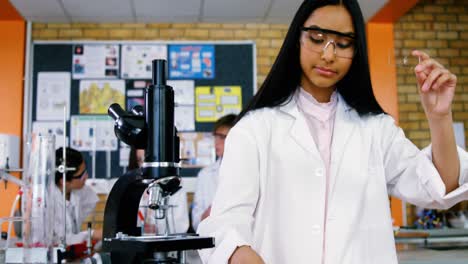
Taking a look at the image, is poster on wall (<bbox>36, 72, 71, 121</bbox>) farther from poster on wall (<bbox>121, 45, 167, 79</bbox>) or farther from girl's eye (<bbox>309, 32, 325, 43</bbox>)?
girl's eye (<bbox>309, 32, 325, 43</bbox>)

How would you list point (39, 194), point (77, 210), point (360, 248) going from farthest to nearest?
point (77, 210) → point (39, 194) → point (360, 248)

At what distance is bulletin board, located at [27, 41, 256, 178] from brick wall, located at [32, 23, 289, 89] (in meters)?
0.06

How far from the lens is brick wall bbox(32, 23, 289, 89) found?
5117 mm

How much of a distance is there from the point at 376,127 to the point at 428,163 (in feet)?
0.59

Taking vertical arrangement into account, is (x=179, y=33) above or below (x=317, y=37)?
above

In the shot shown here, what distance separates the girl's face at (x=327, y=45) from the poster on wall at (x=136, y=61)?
403cm

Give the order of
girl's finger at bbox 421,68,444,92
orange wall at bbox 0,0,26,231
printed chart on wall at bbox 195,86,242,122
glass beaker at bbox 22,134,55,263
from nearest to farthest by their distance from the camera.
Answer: girl's finger at bbox 421,68,444,92 < glass beaker at bbox 22,134,55,263 < orange wall at bbox 0,0,26,231 < printed chart on wall at bbox 195,86,242,122

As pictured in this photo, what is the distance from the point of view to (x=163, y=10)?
4859mm

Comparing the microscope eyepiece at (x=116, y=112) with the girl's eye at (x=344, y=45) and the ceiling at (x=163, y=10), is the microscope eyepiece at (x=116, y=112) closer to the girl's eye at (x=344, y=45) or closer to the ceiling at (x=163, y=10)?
the girl's eye at (x=344, y=45)

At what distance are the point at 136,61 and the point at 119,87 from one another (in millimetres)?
293

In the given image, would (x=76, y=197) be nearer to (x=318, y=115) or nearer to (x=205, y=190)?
(x=205, y=190)

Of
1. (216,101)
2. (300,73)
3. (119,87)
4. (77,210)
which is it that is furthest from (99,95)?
(300,73)

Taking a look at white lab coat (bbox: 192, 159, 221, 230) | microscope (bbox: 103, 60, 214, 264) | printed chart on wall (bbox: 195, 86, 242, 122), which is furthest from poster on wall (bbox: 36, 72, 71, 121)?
→ microscope (bbox: 103, 60, 214, 264)

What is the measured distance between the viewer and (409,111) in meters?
5.12
